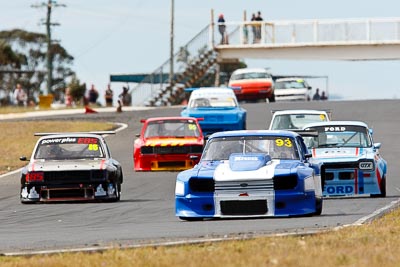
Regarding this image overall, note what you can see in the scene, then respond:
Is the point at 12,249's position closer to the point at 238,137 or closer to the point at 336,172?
the point at 238,137

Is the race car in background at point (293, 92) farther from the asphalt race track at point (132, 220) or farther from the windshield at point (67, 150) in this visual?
the windshield at point (67, 150)

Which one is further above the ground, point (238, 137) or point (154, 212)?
point (238, 137)

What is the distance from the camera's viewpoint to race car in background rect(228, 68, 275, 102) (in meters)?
64.6

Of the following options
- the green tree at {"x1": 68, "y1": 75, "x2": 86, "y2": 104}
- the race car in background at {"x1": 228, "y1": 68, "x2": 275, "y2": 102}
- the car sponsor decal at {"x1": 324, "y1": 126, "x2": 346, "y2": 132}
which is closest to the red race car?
the car sponsor decal at {"x1": 324, "y1": 126, "x2": 346, "y2": 132}

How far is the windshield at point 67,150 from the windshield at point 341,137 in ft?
13.1

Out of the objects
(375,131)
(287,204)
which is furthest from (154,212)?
(375,131)

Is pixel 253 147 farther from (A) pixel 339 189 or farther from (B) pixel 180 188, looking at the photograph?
(A) pixel 339 189

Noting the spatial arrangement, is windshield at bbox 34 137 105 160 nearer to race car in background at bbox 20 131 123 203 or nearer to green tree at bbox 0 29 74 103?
race car in background at bbox 20 131 123 203

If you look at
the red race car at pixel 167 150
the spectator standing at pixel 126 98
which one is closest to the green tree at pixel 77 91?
the spectator standing at pixel 126 98

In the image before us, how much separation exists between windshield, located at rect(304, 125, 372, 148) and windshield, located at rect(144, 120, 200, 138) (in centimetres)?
838

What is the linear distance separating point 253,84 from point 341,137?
132 feet

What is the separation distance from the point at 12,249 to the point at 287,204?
482 cm

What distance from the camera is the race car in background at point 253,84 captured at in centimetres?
6456

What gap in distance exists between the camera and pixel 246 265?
36.8 feet
